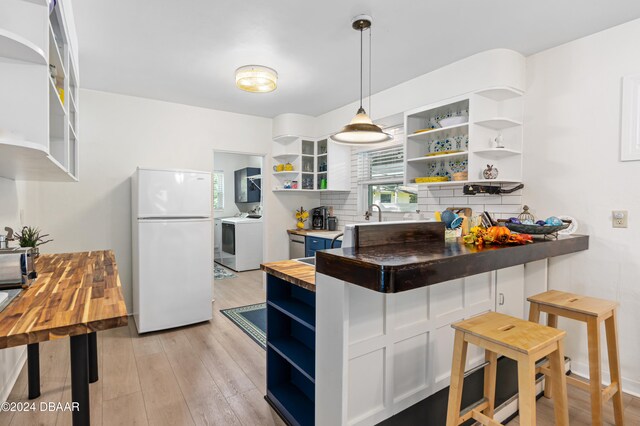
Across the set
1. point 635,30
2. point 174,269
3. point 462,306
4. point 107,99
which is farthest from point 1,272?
point 635,30

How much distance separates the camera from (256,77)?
9.45 feet

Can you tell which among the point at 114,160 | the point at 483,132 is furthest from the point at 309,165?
the point at 483,132

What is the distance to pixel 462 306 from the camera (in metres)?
2.03

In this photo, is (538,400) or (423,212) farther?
(423,212)

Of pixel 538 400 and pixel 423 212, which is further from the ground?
pixel 423 212

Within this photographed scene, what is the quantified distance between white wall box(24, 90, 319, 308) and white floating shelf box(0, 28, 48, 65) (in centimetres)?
287

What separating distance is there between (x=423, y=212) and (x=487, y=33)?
181 centimetres

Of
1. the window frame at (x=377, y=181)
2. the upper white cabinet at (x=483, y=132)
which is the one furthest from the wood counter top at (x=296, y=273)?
the window frame at (x=377, y=181)

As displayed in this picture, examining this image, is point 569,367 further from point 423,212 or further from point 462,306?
point 423,212

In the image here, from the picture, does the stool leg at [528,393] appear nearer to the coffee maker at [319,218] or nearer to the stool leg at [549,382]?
the stool leg at [549,382]

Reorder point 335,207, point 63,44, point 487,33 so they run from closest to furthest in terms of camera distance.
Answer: point 63,44, point 487,33, point 335,207

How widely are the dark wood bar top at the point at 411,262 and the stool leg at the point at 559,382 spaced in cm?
44

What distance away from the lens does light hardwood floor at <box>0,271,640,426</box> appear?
2.01 meters

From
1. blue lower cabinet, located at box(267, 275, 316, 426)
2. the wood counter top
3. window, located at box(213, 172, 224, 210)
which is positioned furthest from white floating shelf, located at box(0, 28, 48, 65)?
window, located at box(213, 172, 224, 210)
